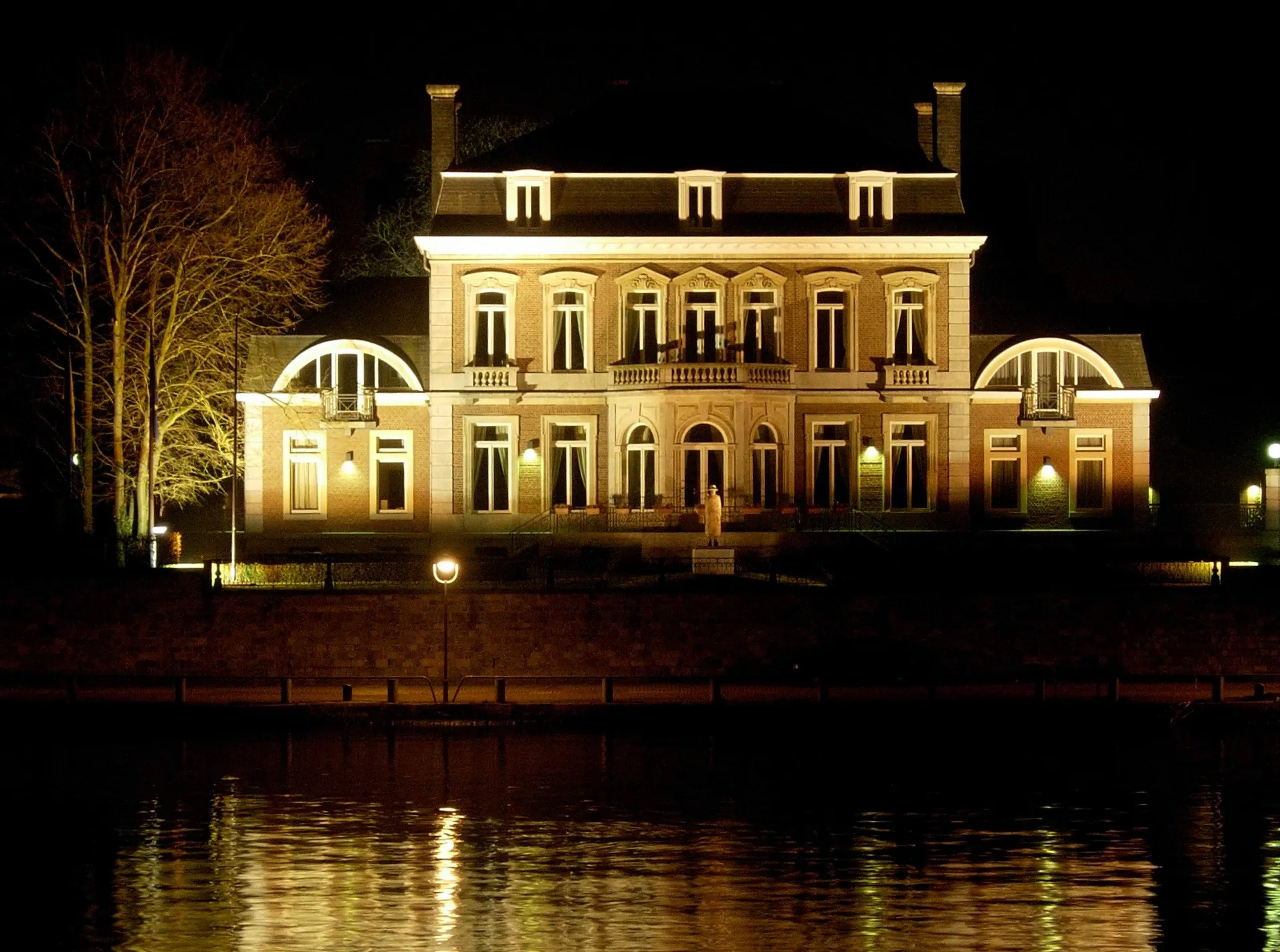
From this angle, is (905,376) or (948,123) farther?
(948,123)

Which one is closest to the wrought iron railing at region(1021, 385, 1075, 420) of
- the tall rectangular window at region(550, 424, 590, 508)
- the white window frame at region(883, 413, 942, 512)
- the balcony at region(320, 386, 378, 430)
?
the white window frame at region(883, 413, 942, 512)

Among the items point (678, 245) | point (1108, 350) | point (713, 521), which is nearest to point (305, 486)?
point (678, 245)

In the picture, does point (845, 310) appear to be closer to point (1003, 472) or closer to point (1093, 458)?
point (1003, 472)

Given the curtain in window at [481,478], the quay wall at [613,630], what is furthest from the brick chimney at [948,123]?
the quay wall at [613,630]

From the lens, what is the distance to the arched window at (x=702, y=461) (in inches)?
1724

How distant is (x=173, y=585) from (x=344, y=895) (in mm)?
15865

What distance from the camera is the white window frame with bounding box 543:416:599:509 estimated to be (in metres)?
45.0

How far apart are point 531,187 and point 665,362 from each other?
4.98m

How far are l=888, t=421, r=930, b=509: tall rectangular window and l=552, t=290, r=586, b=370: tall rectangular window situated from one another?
7253 millimetres

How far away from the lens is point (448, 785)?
2506 cm

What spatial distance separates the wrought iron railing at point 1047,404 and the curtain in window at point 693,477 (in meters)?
7.65

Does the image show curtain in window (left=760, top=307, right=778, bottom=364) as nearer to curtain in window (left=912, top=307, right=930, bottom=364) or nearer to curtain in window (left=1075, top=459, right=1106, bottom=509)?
curtain in window (left=912, top=307, right=930, bottom=364)

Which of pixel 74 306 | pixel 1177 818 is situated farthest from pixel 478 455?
pixel 1177 818

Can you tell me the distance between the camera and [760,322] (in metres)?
44.8
